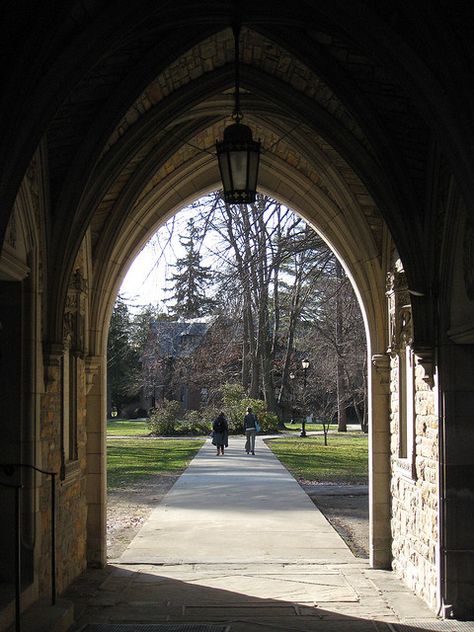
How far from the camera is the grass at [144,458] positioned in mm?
19875

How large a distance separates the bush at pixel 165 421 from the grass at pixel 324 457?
18.2ft

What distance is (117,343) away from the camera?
52062mm

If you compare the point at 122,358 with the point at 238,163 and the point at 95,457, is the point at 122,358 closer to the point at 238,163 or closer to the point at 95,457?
the point at 95,457

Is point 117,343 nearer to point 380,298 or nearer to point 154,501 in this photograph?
point 154,501

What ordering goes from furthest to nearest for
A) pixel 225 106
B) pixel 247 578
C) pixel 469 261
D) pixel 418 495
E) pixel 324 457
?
pixel 324 457 → pixel 225 106 → pixel 247 578 → pixel 418 495 → pixel 469 261

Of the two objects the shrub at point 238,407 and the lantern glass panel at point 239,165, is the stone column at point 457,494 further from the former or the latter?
the shrub at point 238,407

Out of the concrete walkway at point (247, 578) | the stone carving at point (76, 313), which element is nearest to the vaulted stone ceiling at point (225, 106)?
the stone carving at point (76, 313)

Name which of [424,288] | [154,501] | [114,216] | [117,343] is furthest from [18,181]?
[117,343]

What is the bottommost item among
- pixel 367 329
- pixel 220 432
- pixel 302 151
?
pixel 220 432

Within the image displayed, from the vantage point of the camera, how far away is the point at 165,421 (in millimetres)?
36500

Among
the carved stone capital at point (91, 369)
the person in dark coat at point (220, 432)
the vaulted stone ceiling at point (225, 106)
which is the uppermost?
the vaulted stone ceiling at point (225, 106)

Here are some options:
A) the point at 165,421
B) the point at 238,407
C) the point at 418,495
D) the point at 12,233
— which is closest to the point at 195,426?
the point at 165,421

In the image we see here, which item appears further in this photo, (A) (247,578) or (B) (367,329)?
(B) (367,329)

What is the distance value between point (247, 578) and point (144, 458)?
1581 centimetres
